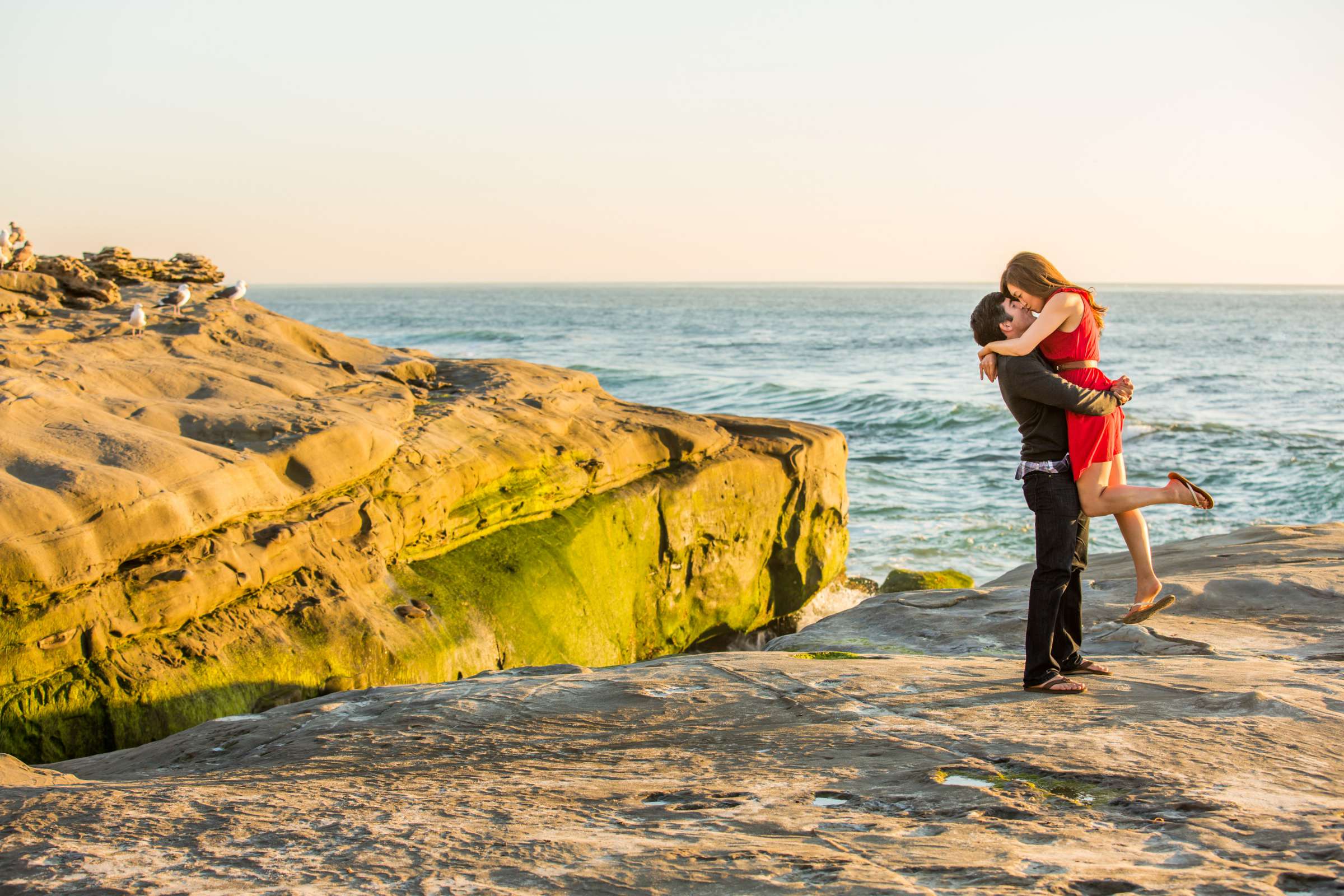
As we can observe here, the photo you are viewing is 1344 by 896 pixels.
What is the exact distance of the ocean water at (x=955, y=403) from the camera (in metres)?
14.1

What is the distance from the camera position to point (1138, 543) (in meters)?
4.21

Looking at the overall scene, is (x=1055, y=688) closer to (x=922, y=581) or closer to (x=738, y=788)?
(x=738, y=788)

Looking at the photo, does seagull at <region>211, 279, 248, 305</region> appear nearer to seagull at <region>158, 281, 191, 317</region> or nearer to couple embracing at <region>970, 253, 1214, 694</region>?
seagull at <region>158, 281, 191, 317</region>

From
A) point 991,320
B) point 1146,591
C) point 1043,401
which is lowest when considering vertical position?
point 1146,591

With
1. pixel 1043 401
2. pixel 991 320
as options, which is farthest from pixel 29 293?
pixel 1043 401

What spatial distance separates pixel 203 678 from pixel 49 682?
0.69 meters

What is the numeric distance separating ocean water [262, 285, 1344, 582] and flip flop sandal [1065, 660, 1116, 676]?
24.1ft

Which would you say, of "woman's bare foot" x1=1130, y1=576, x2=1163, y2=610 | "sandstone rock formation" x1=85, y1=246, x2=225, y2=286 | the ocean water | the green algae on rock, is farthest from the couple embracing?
"sandstone rock formation" x1=85, y1=246, x2=225, y2=286

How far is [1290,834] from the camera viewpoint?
253 cm

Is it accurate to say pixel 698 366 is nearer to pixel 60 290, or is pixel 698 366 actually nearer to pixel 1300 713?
pixel 60 290

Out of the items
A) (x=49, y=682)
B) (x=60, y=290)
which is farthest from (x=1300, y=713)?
(x=60, y=290)

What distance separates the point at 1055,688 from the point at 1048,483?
0.82 m

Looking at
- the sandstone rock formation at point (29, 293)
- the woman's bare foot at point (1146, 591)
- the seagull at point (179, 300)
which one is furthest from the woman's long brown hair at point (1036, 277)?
the sandstone rock formation at point (29, 293)

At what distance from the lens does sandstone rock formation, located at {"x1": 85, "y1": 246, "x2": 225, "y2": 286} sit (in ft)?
43.1
